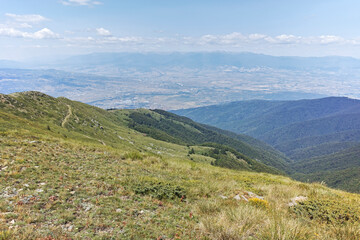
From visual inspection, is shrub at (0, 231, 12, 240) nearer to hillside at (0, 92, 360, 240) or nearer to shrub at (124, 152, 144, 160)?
hillside at (0, 92, 360, 240)

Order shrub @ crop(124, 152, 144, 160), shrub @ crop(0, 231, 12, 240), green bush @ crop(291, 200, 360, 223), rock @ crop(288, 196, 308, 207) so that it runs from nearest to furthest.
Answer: shrub @ crop(0, 231, 12, 240) < green bush @ crop(291, 200, 360, 223) < rock @ crop(288, 196, 308, 207) < shrub @ crop(124, 152, 144, 160)

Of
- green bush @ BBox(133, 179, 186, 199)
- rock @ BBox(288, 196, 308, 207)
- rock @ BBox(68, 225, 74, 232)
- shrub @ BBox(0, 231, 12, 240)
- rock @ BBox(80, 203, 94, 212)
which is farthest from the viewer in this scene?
rock @ BBox(288, 196, 308, 207)

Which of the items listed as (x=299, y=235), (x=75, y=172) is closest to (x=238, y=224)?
(x=299, y=235)

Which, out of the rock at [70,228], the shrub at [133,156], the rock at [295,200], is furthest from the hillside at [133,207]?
the shrub at [133,156]

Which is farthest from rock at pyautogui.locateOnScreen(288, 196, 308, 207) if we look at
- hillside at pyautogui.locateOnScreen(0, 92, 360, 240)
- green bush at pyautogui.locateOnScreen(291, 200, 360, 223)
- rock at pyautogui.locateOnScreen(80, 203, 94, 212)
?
rock at pyautogui.locateOnScreen(80, 203, 94, 212)

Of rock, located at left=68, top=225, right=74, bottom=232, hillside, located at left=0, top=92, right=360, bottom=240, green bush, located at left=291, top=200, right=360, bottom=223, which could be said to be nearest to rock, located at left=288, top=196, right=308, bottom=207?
hillside, located at left=0, top=92, right=360, bottom=240

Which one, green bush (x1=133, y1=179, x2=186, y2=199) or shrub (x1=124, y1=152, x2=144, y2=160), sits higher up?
green bush (x1=133, y1=179, x2=186, y2=199)

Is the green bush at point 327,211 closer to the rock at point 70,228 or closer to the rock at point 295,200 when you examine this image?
the rock at point 295,200

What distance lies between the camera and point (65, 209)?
Result: 893 cm

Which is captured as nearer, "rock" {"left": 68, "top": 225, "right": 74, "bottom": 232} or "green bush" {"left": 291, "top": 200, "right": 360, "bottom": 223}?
"rock" {"left": 68, "top": 225, "right": 74, "bottom": 232}

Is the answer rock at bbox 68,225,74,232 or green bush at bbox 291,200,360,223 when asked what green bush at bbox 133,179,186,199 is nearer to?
rock at bbox 68,225,74,232

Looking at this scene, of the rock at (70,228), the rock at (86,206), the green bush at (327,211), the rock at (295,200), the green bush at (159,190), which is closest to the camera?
the rock at (70,228)

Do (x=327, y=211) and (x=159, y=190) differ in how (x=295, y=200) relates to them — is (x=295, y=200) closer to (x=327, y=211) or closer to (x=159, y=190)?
(x=327, y=211)

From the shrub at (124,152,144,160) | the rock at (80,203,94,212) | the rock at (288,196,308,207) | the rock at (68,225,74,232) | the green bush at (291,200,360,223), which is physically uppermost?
the rock at (68,225,74,232)
